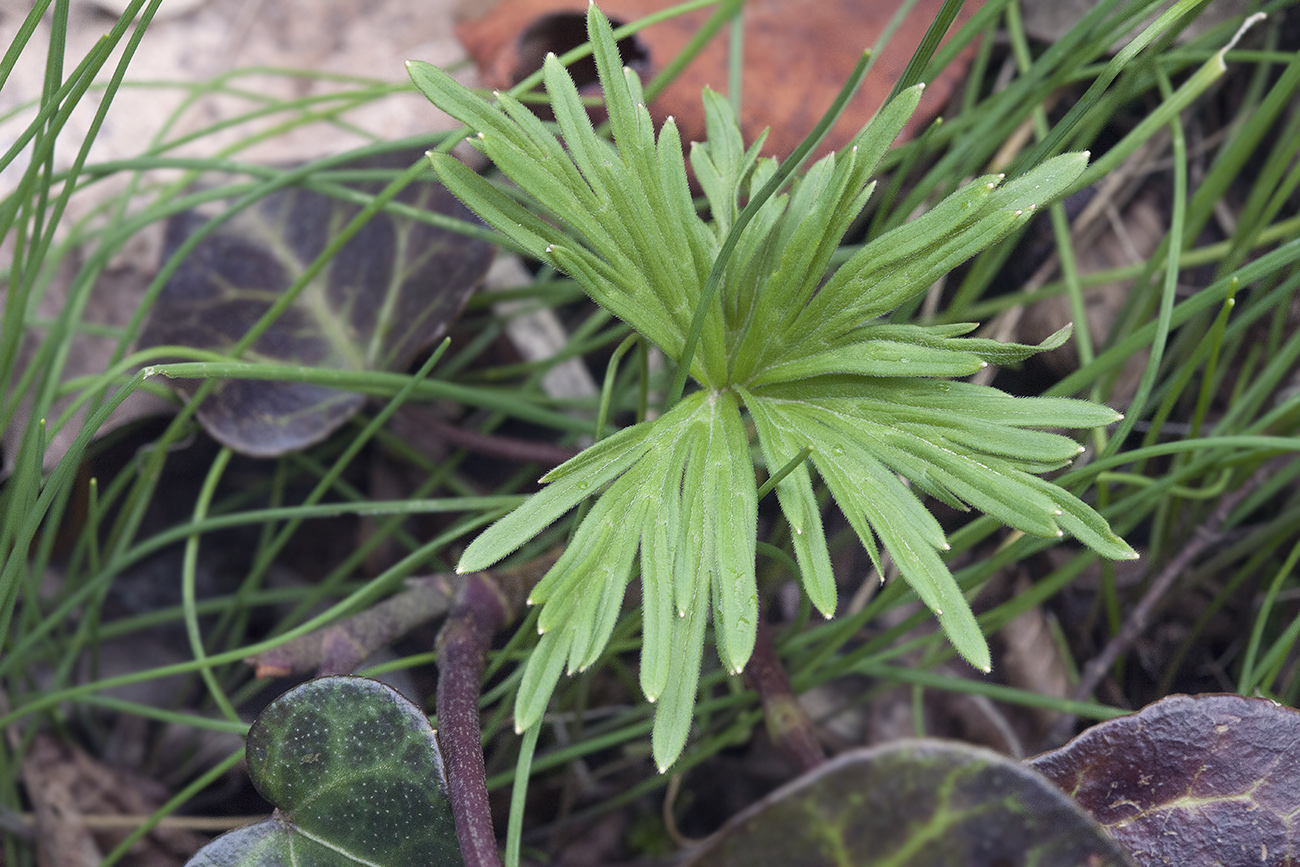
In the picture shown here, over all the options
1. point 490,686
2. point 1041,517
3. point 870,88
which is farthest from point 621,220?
point 870,88

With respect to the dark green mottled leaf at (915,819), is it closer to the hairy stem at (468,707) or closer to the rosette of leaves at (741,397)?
the rosette of leaves at (741,397)

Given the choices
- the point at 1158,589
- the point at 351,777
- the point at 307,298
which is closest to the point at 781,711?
the point at 351,777

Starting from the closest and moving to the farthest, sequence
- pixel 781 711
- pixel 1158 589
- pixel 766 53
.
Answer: pixel 781 711 → pixel 1158 589 → pixel 766 53

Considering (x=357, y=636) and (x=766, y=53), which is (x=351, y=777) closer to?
(x=357, y=636)

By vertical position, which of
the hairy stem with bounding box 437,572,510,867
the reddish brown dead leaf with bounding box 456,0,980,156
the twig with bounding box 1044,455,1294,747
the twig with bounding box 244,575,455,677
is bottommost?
the twig with bounding box 1044,455,1294,747

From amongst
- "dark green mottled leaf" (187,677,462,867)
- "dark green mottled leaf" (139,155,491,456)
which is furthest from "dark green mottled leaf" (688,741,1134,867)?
"dark green mottled leaf" (139,155,491,456)

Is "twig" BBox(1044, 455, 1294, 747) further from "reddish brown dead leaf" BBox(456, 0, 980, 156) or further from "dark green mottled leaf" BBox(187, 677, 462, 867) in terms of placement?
"dark green mottled leaf" BBox(187, 677, 462, 867)
